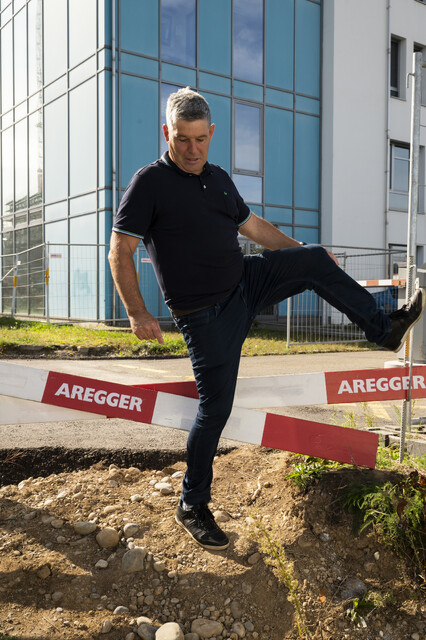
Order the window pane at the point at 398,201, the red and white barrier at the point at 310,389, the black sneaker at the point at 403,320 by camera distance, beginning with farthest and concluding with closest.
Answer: the window pane at the point at 398,201 < the red and white barrier at the point at 310,389 < the black sneaker at the point at 403,320

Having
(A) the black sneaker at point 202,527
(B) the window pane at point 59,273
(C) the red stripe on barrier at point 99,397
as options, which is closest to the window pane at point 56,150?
(B) the window pane at point 59,273

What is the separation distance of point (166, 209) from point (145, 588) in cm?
165

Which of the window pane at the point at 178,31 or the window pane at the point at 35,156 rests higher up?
the window pane at the point at 178,31

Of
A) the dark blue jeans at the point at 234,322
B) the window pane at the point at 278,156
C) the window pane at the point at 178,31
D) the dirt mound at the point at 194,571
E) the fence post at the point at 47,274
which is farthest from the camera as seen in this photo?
the window pane at the point at 278,156

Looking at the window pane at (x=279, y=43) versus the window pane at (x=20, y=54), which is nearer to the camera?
the window pane at (x=279, y=43)

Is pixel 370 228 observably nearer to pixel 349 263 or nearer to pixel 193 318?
pixel 349 263

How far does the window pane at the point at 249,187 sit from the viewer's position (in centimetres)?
1638

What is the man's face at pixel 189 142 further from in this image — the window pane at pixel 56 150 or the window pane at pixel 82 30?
the window pane at pixel 56 150

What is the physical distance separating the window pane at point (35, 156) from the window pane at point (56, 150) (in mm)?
459

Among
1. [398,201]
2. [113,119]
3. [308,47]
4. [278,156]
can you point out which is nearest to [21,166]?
[113,119]

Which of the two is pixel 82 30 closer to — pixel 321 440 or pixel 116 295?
pixel 116 295

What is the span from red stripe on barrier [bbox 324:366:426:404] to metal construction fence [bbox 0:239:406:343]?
9.03 m

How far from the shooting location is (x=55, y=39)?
1614 cm

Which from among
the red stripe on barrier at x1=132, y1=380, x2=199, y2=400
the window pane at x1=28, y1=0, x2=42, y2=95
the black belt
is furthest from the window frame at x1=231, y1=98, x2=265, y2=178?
the black belt
